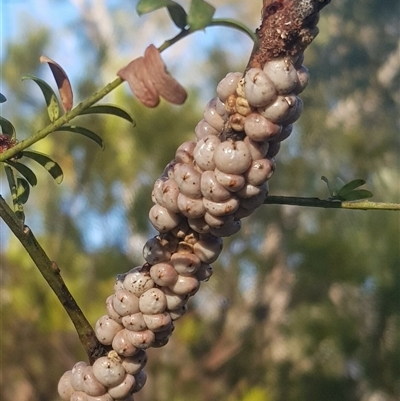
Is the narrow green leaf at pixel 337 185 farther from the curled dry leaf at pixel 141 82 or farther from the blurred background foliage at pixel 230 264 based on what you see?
the blurred background foliage at pixel 230 264

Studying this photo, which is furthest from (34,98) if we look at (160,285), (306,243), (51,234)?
(160,285)

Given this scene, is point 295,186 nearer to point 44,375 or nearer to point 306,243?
point 306,243

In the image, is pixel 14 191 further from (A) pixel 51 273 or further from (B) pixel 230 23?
(B) pixel 230 23

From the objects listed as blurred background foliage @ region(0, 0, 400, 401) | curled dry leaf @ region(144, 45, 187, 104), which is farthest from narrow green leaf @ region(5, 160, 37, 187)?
blurred background foliage @ region(0, 0, 400, 401)

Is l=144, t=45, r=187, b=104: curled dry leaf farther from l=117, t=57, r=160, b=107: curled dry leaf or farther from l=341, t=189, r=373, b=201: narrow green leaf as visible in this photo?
l=341, t=189, r=373, b=201: narrow green leaf

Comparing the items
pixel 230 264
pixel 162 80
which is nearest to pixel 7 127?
pixel 162 80
